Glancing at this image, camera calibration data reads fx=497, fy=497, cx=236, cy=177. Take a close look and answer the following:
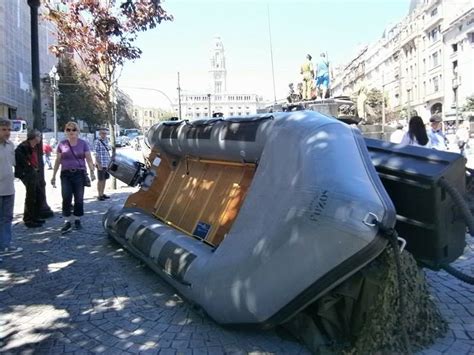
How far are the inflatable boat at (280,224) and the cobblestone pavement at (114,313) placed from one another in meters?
0.22

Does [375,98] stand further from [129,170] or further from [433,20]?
[129,170]

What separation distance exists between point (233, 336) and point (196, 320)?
47cm

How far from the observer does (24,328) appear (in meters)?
4.08

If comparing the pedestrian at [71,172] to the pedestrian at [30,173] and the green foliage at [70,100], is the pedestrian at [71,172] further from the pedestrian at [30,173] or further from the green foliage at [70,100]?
the green foliage at [70,100]

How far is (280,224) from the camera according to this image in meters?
3.43

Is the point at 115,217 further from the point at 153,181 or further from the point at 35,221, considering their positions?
the point at 35,221

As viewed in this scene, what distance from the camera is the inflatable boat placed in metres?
3.14

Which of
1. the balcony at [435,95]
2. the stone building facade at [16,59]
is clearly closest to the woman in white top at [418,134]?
the stone building facade at [16,59]

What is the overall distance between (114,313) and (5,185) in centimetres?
271

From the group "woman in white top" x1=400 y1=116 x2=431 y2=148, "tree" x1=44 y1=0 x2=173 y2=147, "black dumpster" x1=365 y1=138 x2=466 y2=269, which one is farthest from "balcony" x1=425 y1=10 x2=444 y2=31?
"black dumpster" x1=365 y1=138 x2=466 y2=269

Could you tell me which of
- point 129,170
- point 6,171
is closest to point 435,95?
point 129,170

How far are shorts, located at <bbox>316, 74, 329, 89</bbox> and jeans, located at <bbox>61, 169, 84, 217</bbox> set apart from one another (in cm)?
1689

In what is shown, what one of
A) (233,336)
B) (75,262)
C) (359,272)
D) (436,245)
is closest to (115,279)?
(75,262)

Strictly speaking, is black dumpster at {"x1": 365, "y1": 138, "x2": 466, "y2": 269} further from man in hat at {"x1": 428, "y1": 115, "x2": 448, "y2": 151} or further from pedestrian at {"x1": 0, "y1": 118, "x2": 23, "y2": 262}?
pedestrian at {"x1": 0, "y1": 118, "x2": 23, "y2": 262}
